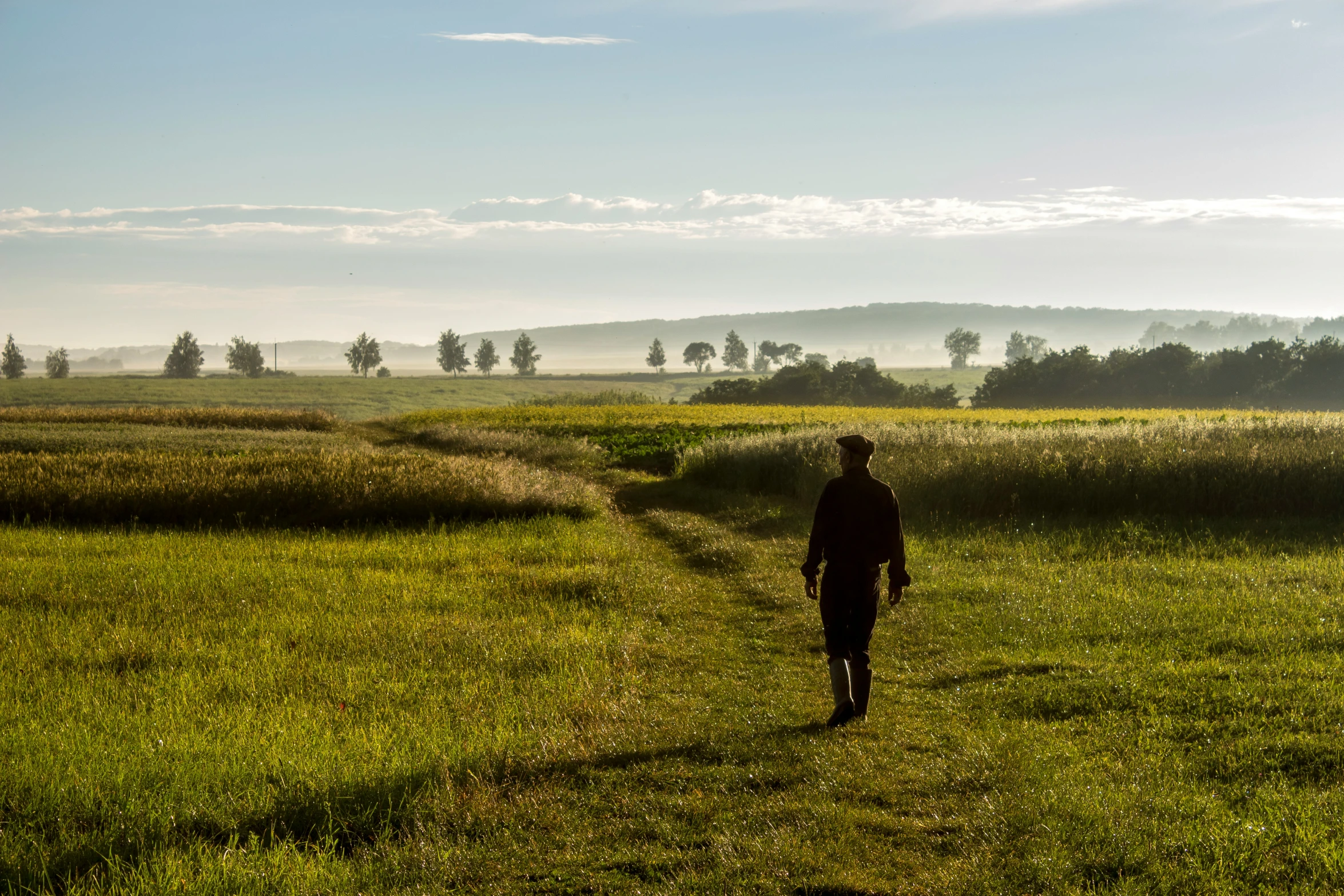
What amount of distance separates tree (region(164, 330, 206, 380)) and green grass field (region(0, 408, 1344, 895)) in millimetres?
158387

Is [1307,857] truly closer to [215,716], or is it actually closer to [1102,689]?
[1102,689]

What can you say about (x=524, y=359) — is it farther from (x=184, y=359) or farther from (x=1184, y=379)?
(x=1184, y=379)

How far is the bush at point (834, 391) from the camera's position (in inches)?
3118

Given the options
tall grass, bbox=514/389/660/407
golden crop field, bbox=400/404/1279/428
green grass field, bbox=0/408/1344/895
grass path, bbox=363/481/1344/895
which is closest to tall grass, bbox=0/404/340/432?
golden crop field, bbox=400/404/1279/428

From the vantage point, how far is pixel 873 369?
275 feet

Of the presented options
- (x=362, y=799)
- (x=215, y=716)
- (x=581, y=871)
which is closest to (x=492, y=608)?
(x=215, y=716)

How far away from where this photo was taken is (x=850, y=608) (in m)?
7.97

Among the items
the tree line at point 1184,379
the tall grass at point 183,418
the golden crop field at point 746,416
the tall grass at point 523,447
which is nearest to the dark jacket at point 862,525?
the tall grass at point 523,447

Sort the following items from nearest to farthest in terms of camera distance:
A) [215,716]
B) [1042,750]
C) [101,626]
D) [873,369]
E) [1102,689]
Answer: [1042,750], [215,716], [1102,689], [101,626], [873,369]

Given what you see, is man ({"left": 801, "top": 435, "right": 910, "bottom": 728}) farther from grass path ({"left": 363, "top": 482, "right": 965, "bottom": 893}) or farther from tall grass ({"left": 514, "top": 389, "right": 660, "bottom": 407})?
tall grass ({"left": 514, "top": 389, "right": 660, "bottom": 407})

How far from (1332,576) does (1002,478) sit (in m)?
8.41

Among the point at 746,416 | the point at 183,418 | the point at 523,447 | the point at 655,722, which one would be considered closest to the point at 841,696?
the point at 655,722

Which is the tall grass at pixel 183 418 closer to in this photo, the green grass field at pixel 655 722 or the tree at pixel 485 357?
the green grass field at pixel 655 722

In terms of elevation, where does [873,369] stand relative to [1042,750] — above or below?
above
